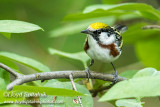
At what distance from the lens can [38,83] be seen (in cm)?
175

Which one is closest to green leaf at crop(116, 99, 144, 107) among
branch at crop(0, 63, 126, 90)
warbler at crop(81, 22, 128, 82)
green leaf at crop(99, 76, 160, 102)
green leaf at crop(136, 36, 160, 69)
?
green leaf at crop(99, 76, 160, 102)

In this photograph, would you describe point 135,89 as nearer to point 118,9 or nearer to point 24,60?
point 24,60

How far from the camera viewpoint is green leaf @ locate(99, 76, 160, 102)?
3.16ft

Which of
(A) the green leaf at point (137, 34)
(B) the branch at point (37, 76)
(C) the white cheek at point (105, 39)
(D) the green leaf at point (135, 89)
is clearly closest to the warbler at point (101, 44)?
(C) the white cheek at point (105, 39)

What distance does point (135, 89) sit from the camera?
0.98 meters

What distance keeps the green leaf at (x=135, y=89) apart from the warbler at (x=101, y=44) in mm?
Answer: 1331

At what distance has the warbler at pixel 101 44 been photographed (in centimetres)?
239

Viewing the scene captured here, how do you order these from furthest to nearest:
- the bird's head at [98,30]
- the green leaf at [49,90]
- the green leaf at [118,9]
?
1. the bird's head at [98,30]
2. the green leaf at [118,9]
3. the green leaf at [49,90]

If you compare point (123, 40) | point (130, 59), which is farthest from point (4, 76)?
point (130, 59)

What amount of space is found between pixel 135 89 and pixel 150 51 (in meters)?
1.70

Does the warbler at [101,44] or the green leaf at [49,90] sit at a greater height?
the warbler at [101,44]

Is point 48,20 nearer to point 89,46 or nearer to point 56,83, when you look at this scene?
point 89,46

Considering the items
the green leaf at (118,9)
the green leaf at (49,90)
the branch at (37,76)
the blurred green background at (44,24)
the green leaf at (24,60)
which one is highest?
the blurred green background at (44,24)

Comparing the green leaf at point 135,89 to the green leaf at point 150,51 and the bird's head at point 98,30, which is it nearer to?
the bird's head at point 98,30
